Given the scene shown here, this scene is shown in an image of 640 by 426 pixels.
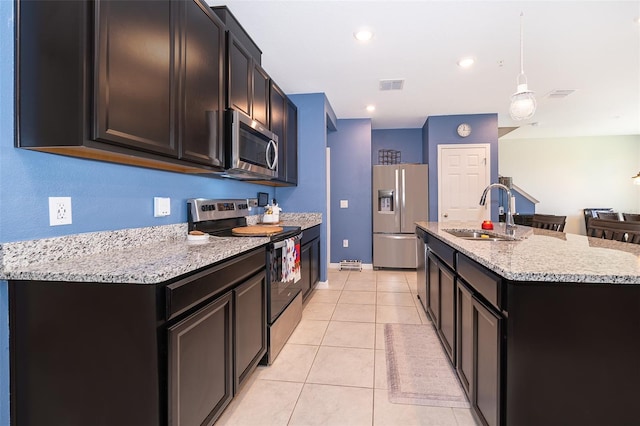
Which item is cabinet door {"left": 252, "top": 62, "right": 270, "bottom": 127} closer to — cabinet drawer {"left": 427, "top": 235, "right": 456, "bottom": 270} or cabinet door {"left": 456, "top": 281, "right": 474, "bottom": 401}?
cabinet drawer {"left": 427, "top": 235, "right": 456, "bottom": 270}

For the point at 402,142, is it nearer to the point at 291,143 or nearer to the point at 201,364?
the point at 291,143

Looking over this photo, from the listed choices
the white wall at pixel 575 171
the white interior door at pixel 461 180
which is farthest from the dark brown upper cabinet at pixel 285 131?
the white wall at pixel 575 171

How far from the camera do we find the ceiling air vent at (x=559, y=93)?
3997 millimetres

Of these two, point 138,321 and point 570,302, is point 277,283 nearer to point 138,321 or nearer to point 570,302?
point 138,321

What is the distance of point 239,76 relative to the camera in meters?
2.28

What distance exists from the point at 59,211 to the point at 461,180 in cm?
516

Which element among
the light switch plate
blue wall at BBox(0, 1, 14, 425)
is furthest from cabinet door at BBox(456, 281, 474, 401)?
blue wall at BBox(0, 1, 14, 425)

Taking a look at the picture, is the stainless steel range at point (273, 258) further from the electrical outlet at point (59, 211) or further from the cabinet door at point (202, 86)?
the electrical outlet at point (59, 211)

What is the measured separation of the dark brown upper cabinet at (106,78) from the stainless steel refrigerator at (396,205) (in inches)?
150

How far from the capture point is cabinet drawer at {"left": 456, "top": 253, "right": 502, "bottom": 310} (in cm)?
121

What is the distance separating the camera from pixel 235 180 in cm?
299

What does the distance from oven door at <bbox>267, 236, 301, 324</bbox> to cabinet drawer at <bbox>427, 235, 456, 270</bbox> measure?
1.15 meters

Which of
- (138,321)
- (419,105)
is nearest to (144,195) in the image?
(138,321)

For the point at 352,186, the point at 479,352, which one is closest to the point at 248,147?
the point at 479,352
